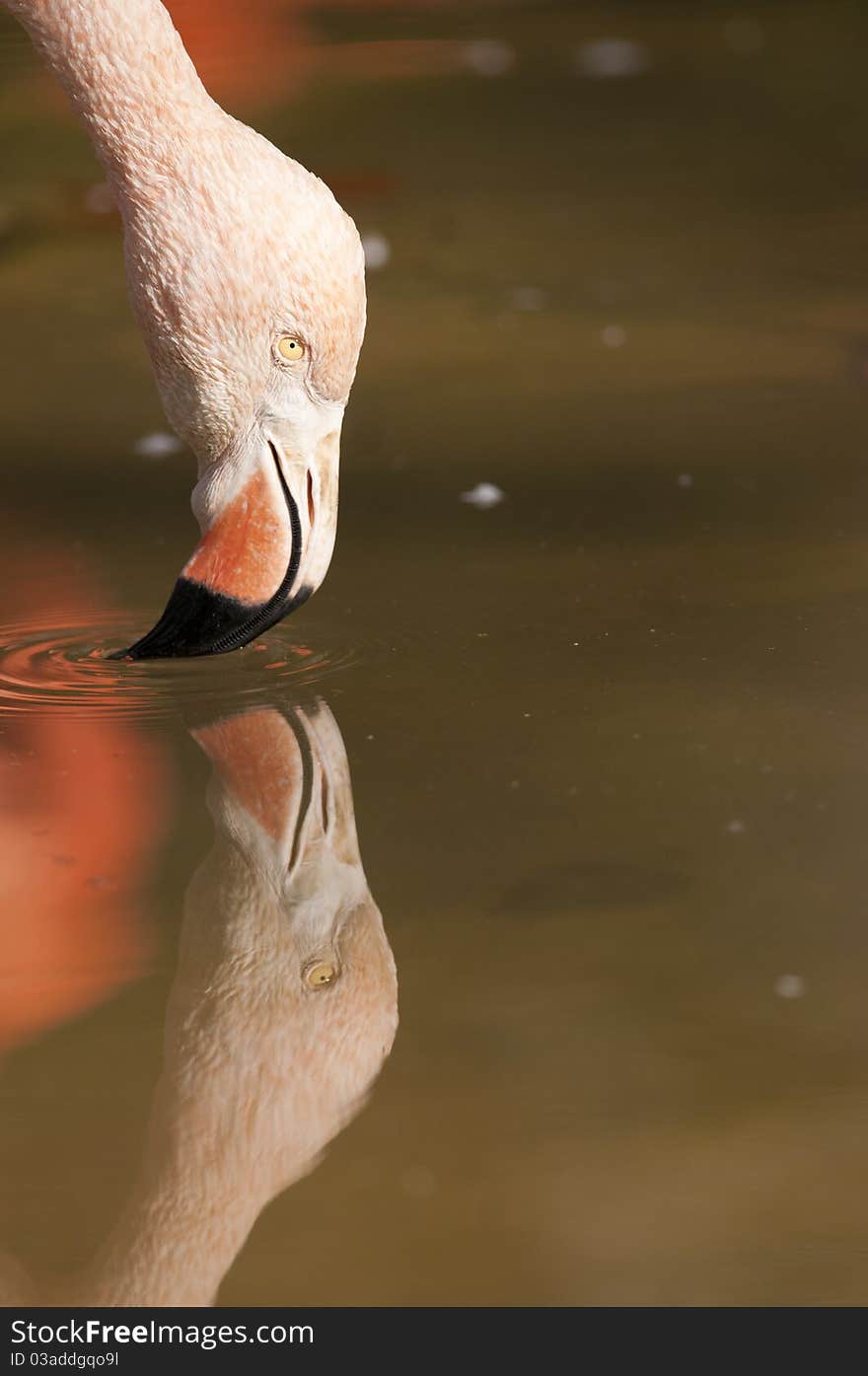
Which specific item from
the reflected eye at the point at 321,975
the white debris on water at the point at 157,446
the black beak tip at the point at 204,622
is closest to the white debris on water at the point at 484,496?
the white debris on water at the point at 157,446

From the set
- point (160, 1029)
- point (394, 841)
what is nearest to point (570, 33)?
point (394, 841)

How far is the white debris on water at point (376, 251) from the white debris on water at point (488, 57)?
672 mm

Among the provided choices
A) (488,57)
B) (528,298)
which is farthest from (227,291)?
(488,57)

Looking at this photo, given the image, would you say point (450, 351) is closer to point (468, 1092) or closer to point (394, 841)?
point (394, 841)

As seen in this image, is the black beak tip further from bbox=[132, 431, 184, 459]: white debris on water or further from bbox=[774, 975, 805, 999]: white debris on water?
bbox=[132, 431, 184, 459]: white debris on water

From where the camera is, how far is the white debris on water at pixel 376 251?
3924 millimetres

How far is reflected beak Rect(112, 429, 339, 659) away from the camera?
6.18 ft

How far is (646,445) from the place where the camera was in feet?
10.0

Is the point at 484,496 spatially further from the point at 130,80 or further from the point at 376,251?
the point at 376,251

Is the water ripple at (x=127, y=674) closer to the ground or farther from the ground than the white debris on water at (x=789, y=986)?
farther from the ground

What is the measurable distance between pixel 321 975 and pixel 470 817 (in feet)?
1.09

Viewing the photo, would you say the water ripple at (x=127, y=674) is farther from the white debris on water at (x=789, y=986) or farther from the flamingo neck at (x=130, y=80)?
the white debris on water at (x=789, y=986)

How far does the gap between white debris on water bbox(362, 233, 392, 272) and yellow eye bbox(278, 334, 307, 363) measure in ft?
6.92

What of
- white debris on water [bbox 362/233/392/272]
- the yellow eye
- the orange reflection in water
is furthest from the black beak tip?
white debris on water [bbox 362/233/392/272]
